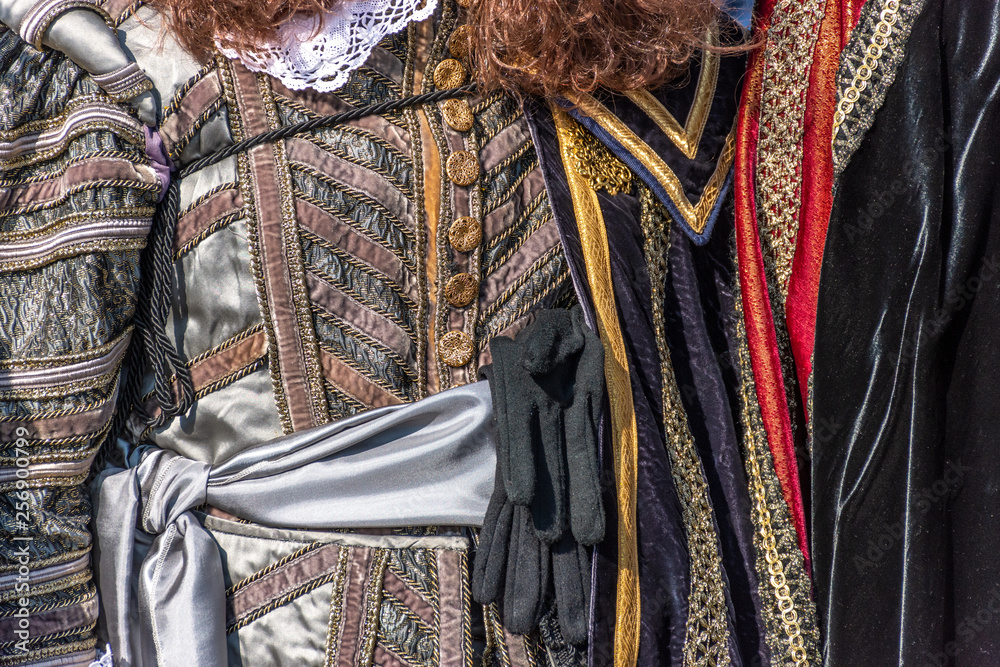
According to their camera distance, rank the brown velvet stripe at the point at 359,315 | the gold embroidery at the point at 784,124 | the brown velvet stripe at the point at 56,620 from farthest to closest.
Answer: the gold embroidery at the point at 784,124 → the brown velvet stripe at the point at 359,315 → the brown velvet stripe at the point at 56,620

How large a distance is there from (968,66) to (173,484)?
1.18m

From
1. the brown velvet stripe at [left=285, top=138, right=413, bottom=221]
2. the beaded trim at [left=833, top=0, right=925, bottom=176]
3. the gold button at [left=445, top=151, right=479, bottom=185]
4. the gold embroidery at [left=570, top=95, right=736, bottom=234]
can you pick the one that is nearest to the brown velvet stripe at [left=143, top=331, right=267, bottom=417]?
the brown velvet stripe at [left=285, top=138, right=413, bottom=221]

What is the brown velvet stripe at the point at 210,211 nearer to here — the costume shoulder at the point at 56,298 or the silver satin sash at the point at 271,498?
the costume shoulder at the point at 56,298

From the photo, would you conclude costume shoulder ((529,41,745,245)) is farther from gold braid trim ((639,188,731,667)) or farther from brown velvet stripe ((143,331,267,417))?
brown velvet stripe ((143,331,267,417))

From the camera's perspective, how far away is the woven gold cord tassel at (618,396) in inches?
42.6

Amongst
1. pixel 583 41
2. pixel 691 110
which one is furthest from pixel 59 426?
pixel 691 110

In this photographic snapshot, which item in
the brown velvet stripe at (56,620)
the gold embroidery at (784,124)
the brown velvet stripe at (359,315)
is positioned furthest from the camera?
the gold embroidery at (784,124)

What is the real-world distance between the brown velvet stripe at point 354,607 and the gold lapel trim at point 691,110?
2.36ft

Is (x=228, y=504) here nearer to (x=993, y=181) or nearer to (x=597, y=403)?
(x=597, y=403)

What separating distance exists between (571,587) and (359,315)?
1.50 feet

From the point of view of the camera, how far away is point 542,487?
3.52 feet

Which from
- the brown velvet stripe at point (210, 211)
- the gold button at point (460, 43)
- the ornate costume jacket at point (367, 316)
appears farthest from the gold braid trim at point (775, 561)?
the brown velvet stripe at point (210, 211)

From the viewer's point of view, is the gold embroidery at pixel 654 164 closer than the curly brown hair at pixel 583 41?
No

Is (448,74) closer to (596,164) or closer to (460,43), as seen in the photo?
(460,43)
